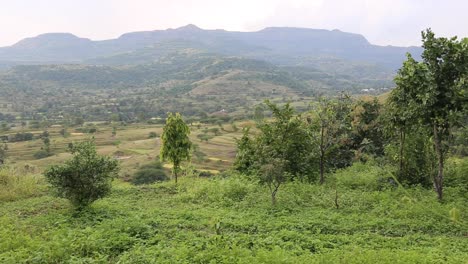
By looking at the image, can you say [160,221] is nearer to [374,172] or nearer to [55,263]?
[55,263]

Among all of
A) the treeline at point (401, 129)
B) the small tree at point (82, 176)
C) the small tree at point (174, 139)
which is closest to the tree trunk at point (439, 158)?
the treeline at point (401, 129)

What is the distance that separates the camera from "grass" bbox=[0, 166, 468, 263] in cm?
1155

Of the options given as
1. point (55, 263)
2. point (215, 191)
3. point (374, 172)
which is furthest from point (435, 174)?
point (55, 263)

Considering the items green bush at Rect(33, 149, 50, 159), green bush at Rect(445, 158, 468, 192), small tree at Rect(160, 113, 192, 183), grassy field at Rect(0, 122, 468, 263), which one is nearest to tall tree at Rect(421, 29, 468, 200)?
grassy field at Rect(0, 122, 468, 263)

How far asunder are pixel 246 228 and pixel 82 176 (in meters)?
8.14

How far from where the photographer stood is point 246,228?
1490 cm

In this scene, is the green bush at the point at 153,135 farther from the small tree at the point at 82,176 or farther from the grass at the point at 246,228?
the small tree at the point at 82,176

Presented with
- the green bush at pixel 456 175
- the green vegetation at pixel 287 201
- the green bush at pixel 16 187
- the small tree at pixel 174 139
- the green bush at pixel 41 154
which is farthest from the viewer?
the green bush at pixel 41 154

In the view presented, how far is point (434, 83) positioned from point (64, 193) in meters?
17.7

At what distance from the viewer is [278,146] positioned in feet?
72.2

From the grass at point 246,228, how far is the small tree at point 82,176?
83 centimetres

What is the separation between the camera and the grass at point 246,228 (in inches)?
455

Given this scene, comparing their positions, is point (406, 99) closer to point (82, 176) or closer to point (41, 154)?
point (82, 176)

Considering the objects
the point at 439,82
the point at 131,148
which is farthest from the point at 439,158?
the point at 131,148
